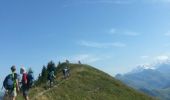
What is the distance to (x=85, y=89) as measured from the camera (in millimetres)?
81688

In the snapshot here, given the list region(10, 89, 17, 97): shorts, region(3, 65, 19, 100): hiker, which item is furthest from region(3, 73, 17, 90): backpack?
region(10, 89, 17, 97): shorts

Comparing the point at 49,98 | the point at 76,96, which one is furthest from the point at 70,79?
the point at 49,98

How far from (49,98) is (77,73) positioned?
37462mm

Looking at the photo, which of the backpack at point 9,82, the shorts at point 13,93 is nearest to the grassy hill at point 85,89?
the shorts at point 13,93

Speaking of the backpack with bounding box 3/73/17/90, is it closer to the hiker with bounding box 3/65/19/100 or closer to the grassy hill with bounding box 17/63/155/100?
the hiker with bounding box 3/65/19/100

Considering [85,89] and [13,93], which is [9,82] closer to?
[13,93]

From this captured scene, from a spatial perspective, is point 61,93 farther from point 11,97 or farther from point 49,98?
point 11,97

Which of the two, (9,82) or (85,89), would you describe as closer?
(9,82)

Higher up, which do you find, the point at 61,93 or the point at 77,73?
the point at 77,73

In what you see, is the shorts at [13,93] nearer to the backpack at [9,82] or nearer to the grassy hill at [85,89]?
the backpack at [9,82]

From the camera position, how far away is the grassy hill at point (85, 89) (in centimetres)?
6768

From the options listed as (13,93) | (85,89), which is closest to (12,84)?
(13,93)

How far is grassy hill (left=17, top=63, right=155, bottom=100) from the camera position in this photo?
222ft

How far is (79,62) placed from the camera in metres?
121
